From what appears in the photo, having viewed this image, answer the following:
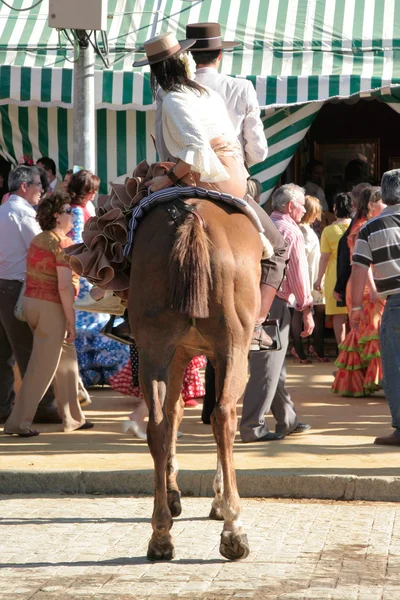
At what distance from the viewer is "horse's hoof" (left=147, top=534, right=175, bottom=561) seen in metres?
5.77

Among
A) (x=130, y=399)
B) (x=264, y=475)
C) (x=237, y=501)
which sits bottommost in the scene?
(x=130, y=399)

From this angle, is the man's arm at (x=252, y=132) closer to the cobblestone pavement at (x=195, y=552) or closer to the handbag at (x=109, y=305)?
the handbag at (x=109, y=305)

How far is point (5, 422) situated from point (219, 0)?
7.34 metres

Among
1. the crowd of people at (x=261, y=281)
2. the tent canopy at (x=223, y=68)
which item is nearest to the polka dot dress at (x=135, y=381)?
the crowd of people at (x=261, y=281)

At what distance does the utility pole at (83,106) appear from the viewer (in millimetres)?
11562

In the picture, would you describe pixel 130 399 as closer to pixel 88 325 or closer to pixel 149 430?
pixel 88 325

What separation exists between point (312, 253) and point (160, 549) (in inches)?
320

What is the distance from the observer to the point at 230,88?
7.94 metres

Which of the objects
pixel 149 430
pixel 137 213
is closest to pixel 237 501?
pixel 149 430

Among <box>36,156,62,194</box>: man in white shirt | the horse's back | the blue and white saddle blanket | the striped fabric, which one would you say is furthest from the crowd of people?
the striped fabric

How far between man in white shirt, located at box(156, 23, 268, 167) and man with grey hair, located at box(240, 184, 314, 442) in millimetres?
972

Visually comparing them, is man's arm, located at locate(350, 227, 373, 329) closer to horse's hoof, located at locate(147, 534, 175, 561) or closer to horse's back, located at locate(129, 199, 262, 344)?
horse's back, located at locate(129, 199, 262, 344)

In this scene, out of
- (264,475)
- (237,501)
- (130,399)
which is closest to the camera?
(237,501)

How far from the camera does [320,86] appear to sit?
1320cm
